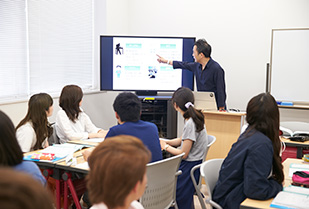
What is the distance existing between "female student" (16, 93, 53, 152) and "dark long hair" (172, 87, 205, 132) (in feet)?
3.68

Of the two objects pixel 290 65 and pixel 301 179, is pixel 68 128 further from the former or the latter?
pixel 290 65

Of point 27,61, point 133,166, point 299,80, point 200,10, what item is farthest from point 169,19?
point 133,166

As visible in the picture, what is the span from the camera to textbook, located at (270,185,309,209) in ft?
5.66

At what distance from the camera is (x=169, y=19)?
5789 millimetres

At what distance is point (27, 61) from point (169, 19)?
8.63ft

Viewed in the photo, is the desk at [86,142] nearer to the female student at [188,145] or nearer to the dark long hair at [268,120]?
the female student at [188,145]

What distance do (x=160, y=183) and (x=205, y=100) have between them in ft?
6.16

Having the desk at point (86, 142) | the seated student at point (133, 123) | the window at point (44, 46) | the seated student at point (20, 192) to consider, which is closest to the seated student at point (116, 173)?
the seated student at point (20, 192)

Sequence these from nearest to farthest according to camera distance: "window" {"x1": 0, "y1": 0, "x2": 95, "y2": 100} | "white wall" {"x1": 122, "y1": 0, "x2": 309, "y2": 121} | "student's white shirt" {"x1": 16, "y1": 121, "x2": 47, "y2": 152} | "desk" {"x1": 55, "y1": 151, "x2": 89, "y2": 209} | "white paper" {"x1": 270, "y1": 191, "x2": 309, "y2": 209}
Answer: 1. "white paper" {"x1": 270, "y1": 191, "x2": 309, "y2": 209}
2. "desk" {"x1": 55, "y1": 151, "x2": 89, "y2": 209}
3. "student's white shirt" {"x1": 16, "y1": 121, "x2": 47, "y2": 152}
4. "window" {"x1": 0, "y1": 0, "x2": 95, "y2": 100}
5. "white wall" {"x1": 122, "y1": 0, "x2": 309, "y2": 121}

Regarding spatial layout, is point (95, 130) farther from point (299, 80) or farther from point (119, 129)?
point (299, 80)

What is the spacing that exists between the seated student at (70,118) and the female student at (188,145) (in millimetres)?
890

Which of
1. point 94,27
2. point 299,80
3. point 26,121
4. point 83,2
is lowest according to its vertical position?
point 26,121

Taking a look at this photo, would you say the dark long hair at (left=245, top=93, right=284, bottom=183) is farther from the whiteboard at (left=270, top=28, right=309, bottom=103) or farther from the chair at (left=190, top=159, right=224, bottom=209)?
the whiteboard at (left=270, top=28, right=309, bottom=103)

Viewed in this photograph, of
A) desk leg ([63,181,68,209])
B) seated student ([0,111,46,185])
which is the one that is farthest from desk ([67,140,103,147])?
seated student ([0,111,46,185])
